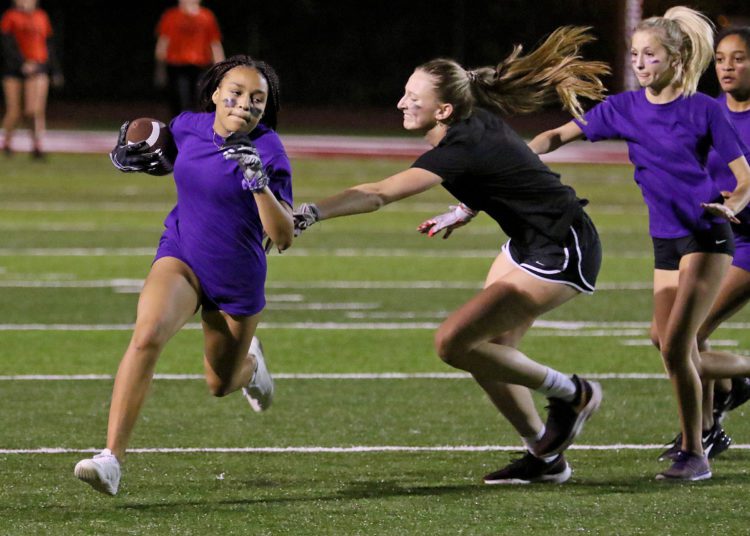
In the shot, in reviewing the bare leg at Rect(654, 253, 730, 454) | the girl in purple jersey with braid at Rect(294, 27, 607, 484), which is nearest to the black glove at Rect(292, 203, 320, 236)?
the girl in purple jersey with braid at Rect(294, 27, 607, 484)

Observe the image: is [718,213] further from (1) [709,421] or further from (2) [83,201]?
(2) [83,201]

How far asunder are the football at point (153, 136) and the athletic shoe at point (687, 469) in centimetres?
232

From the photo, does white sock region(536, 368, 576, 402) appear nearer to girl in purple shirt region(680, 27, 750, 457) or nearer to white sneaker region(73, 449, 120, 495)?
girl in purple shirt region(680, 27, 750, 457)

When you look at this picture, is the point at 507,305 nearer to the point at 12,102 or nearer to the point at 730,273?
the point at 730,273

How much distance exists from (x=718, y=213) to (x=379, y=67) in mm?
33636

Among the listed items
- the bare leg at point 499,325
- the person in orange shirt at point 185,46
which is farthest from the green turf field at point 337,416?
the person in orange shirt at point 185,46

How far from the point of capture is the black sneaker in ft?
21.5

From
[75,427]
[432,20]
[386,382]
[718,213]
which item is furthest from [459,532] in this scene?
[432,20]

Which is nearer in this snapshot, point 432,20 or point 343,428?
point 343,428

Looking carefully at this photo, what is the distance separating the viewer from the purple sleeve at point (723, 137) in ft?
21.1

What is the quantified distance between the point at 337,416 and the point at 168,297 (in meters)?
2.22

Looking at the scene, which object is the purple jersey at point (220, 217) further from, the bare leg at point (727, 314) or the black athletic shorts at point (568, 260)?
the bare leg at point (727, 314)

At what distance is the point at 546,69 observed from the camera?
666 centimetres

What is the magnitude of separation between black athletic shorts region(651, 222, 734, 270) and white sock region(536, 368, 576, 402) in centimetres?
68
